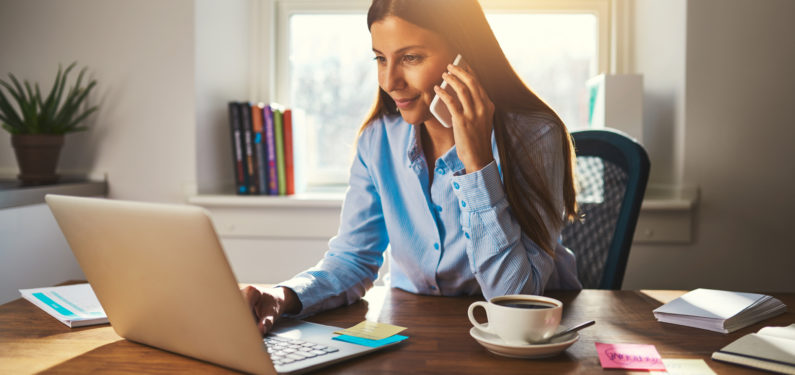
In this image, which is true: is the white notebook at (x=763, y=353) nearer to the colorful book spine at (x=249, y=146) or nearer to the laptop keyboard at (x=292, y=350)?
the laptop keyboard at (x=292, y=350)

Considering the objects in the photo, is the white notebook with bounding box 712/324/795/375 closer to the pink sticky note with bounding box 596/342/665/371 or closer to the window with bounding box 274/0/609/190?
the pink sticky note with bounding box 596/342/665/371

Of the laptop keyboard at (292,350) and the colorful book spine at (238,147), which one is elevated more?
the colorful book spine at (238,147)

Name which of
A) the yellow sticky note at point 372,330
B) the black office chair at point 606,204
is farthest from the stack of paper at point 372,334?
the black office chair at point 606,204

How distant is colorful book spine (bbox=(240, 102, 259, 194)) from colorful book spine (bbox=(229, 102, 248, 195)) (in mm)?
16

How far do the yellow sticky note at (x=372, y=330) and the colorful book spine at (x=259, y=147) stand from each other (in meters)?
1.45

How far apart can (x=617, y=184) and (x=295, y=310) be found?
911mm

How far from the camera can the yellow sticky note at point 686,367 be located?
77cm

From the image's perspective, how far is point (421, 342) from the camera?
2.93ft

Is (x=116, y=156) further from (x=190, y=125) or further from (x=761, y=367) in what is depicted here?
(x=761, y=367)

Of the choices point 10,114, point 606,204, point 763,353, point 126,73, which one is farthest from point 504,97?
point 10,114

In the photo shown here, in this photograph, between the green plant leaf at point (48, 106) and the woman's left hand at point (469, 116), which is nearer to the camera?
the woman's left hand at point (469, 116)

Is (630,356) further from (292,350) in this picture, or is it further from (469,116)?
(469,116)

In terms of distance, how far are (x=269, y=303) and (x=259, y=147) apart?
1.38 m

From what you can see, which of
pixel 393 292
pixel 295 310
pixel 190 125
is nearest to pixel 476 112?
pixel 393 292
